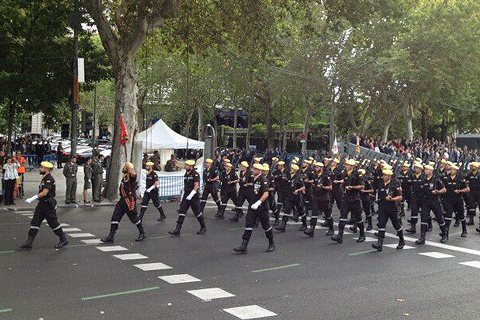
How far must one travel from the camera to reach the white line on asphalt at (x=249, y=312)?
7.27m

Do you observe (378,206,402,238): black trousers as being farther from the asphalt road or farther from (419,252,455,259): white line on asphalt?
(419,252,455,259): white line on asphalt

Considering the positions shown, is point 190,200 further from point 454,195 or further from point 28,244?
point 454,195

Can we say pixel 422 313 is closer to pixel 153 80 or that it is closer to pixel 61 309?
pixel 61 309

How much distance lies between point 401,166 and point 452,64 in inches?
844

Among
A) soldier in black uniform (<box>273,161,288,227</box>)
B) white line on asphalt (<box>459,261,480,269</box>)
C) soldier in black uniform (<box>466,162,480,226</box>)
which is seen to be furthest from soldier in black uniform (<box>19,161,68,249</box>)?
soldier in black uniform (<box>466,162,480,226</box>)

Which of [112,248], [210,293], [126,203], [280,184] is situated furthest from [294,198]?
[210,293]

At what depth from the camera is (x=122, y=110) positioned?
21.0m

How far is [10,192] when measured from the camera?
18875 millimetres

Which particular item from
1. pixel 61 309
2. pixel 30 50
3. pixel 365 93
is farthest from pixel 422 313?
pixel 365 93

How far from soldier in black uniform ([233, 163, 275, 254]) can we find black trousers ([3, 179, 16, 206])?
31.8 feet

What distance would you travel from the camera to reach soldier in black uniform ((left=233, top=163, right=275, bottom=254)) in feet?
38.9

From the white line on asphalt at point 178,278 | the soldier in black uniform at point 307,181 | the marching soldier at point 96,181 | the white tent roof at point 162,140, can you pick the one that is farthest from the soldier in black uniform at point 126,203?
the white tent roof at point 162,140

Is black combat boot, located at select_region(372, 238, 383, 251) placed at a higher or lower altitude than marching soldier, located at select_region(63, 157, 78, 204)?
lower

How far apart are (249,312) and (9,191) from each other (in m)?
13.7
